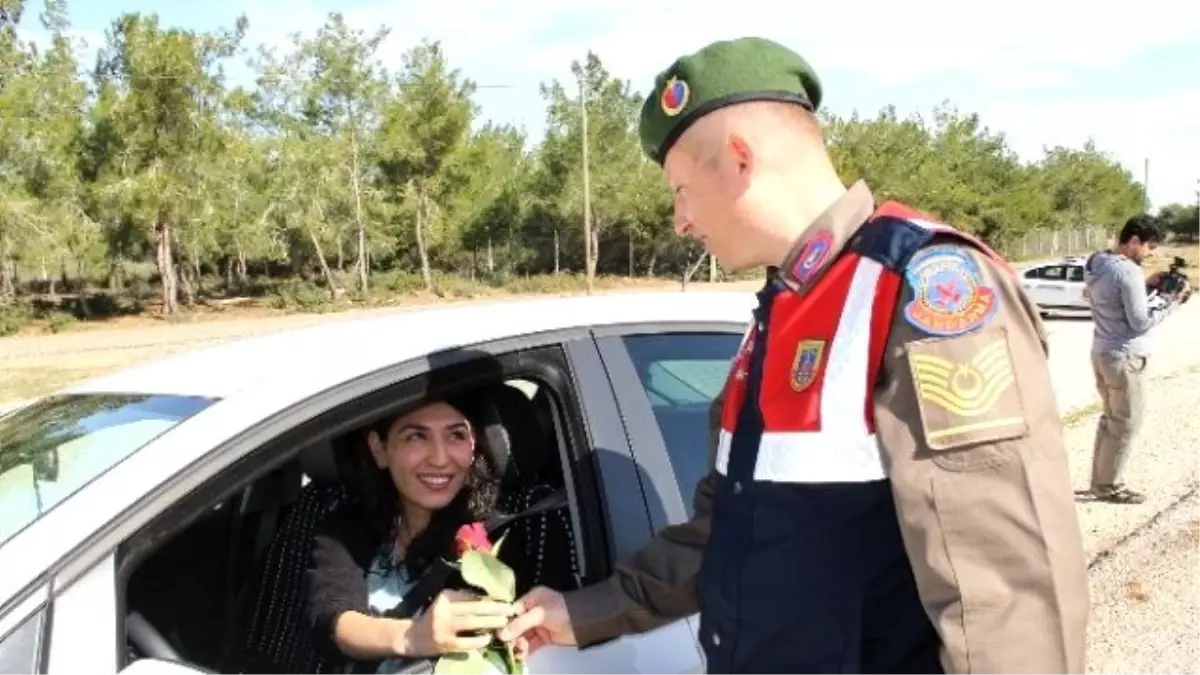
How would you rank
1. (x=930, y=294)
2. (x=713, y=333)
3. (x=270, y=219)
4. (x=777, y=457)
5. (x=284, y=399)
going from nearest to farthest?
(x=930, y=294) → (x=777, y=457) → (x=284, y=399) → (x=713, y=333) → (x=270, y=219)

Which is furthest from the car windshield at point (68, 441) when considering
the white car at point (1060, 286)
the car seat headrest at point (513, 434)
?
the white car at point (1060, 286)

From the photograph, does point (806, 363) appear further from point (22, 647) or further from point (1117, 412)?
point (1117, 412)

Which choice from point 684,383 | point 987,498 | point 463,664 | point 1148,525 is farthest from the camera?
point 1148,525

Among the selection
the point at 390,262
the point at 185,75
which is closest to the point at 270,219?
the point at 185,75

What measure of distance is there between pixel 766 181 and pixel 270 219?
36.3 metres

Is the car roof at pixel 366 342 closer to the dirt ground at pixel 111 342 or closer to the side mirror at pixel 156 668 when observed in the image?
the side mirror at pixel 156 668

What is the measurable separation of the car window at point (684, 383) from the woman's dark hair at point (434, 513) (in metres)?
0.41

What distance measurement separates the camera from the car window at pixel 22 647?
140cm

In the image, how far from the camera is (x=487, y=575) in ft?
6.07

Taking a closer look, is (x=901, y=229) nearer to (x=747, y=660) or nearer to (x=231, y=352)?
(x=747, y=660)

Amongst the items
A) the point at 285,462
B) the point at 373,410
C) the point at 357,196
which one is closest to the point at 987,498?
the point at 373,410

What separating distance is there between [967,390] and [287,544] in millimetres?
1773

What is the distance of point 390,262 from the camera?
1799 inches

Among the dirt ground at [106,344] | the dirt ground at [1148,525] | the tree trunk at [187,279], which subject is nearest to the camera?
the dirt ground at [1148,525]
